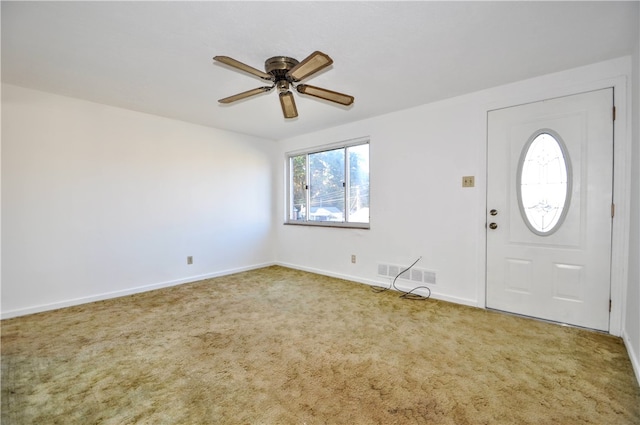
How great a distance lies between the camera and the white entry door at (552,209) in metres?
2.45

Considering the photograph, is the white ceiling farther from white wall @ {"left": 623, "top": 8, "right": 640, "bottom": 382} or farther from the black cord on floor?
the black cord on floor

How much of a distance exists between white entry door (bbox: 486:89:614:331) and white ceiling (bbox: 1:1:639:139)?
458mm

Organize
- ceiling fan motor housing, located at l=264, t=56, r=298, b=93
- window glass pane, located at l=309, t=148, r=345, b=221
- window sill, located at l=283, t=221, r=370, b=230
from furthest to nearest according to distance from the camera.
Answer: window glass pane, located at l=309, t=148, r=345, b=221 < window sill, located at l=283, t=221, r=370, b=230 < ceiling fan motor housing, located at l=264, t=56, r=298, b=93

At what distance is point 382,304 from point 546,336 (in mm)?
1470

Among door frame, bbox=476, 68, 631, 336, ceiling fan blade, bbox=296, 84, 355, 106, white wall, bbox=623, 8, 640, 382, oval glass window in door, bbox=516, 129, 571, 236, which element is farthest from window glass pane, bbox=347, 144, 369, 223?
white wall, bbox=623, 8, 640, 382

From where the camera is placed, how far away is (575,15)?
1812mm

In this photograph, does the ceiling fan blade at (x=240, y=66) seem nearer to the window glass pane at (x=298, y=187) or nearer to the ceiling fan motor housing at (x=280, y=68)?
the ceiling fan motor housing at (x=280, y=68)

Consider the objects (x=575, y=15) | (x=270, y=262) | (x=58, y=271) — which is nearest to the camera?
(x=575, y=15)

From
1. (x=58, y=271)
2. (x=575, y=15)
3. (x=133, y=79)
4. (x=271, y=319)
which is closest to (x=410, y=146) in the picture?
(x=575, y=15)

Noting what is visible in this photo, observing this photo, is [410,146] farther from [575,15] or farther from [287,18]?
[287,18]

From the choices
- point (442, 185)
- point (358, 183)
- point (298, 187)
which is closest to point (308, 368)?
point (442, 185)

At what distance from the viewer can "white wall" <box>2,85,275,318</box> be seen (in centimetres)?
292

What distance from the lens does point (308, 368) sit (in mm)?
1954

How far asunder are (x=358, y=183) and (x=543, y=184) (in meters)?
2.23
